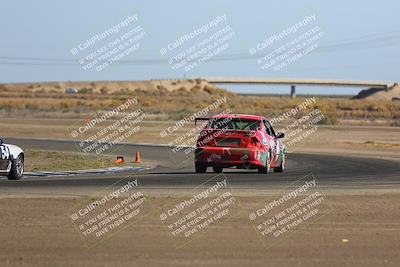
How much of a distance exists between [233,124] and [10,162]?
17.5 ft

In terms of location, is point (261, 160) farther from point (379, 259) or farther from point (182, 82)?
point (182, 82)

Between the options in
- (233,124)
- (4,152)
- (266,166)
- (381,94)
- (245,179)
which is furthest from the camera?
(381,94)

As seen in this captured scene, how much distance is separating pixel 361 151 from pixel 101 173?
67.5ft

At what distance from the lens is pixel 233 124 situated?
A: 22891 millimetres

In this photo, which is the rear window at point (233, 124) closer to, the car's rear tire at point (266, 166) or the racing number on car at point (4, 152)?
the car's rear tire at point (266, 166)

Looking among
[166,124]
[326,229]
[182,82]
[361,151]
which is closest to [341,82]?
[182,82]

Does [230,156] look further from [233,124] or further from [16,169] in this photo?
[16,169]

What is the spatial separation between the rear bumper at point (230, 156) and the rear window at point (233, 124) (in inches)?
20.7

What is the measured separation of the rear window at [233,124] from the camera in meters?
22.5

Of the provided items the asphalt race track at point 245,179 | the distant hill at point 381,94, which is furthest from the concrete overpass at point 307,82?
the asphalt race track at point 245,179

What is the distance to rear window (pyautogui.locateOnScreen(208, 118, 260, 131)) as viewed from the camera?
73.9 ft

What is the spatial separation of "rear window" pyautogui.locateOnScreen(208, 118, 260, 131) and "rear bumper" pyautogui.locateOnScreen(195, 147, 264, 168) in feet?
1.72

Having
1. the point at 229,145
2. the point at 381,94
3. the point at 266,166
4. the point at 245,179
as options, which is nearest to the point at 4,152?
the point at 245,179

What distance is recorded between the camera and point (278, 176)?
2219 cm
